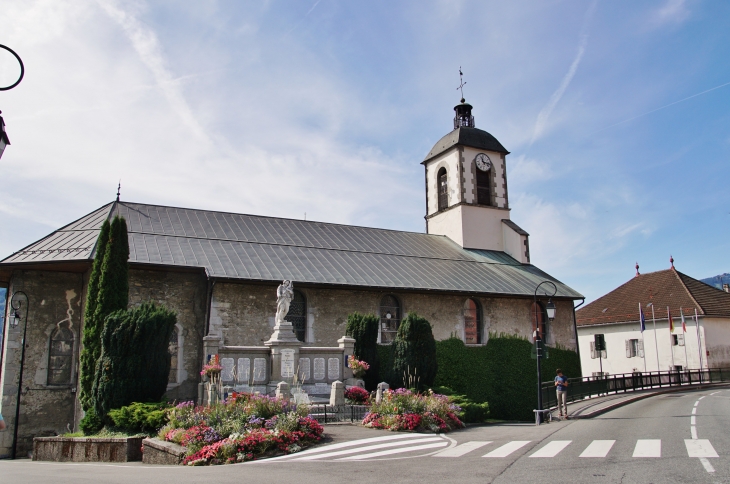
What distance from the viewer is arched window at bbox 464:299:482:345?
22.9m

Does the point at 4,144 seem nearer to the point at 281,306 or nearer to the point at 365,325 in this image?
the point at 281,306

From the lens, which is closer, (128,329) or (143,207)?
(128,329)

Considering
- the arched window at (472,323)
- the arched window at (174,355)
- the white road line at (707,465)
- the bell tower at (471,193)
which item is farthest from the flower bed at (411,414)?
the bell tower at (471,193)

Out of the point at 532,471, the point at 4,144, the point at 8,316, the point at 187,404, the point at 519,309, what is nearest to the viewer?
the point at 4,144

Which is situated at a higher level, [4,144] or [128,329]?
[4,144]

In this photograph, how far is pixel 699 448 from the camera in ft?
30.9

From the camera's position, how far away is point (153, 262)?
58.2 ft

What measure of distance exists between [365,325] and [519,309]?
8.81m

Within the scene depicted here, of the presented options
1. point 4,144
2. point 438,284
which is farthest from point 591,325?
point 4,144

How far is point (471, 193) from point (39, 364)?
20.1m

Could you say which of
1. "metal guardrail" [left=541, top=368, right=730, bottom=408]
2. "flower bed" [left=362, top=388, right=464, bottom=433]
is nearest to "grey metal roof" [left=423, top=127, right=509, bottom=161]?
"metal guardrail" [left=541, top=368, right=730, bottom=408]

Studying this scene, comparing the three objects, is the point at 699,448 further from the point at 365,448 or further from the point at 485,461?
the point at 365,448

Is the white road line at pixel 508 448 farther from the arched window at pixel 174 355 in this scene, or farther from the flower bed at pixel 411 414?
the arched window at pixel 174 355

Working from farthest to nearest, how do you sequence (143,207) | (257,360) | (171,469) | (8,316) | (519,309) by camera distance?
1. (519,309)
2. (143,207)
3. (8,316)
4. (257,360)
5. (171,469)
